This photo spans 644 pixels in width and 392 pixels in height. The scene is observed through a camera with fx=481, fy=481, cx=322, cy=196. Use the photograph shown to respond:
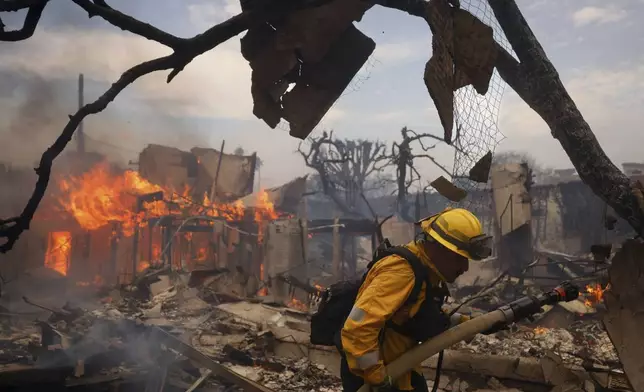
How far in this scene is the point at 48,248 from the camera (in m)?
25.1

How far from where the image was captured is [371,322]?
2873mm

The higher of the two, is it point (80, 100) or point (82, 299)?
point (80, 100)

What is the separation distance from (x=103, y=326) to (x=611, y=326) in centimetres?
871

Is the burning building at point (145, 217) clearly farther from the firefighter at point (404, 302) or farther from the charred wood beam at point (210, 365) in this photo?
the firefighter at point (404, 302)

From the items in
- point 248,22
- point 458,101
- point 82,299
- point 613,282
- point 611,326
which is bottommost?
point 82,299

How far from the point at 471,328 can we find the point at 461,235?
633 mm

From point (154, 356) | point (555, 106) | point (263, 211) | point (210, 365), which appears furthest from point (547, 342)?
point (263, 211)

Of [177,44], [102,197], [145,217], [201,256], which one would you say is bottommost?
[201,256]

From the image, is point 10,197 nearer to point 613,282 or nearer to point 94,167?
point 94,167

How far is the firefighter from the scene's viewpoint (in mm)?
2895

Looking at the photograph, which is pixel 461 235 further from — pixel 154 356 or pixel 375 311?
pixel 154 356

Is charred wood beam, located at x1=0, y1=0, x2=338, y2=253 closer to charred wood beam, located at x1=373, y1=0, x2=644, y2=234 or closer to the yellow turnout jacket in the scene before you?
charred wood beam, located at x1=373, y1=0, x2=644, y2=234

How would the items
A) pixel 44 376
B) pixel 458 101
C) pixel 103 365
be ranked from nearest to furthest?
pixel 458 101, pixel 44 376, pixel 103 365

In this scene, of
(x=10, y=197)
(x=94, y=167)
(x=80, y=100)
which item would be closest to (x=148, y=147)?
(x=94, y=167)
